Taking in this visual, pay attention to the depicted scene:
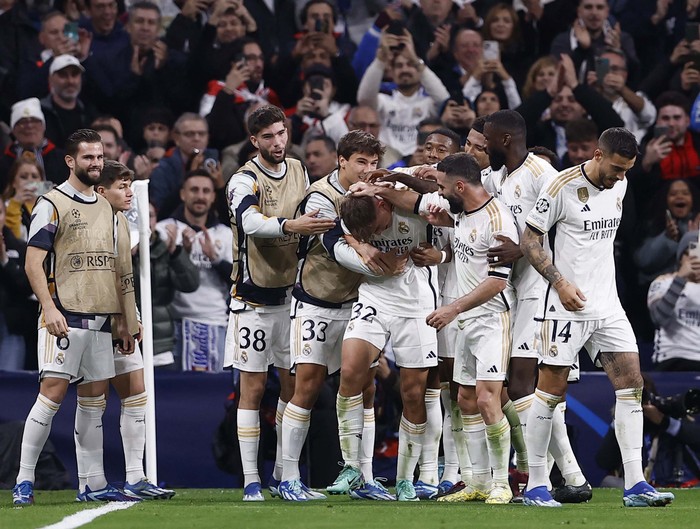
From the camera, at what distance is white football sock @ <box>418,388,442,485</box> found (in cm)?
962

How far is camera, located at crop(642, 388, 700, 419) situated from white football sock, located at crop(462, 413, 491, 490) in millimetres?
2510

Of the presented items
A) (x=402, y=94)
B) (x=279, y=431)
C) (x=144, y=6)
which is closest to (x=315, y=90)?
(x=402, y=94)

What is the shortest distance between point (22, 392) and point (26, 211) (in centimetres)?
232

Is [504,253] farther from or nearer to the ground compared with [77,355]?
farther from the ground

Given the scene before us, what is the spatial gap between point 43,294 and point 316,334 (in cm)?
191

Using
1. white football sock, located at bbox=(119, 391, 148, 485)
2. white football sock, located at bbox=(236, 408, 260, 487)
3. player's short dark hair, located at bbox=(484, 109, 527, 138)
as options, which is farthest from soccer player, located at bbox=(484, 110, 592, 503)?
white football sock, located at bbox=(119, 391, 148, 485)

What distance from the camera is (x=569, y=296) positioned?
26.6ft

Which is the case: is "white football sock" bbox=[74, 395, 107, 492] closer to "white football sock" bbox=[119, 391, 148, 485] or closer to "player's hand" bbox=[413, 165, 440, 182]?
"white football sock" bbox=[119, 391, 148, 485]

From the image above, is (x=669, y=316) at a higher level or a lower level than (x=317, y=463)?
higher

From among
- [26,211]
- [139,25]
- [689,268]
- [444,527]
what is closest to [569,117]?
[689,268]

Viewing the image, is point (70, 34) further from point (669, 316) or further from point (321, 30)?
point (669, 316)

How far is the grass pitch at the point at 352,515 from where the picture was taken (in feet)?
23.8

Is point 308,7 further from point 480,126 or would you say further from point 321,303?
point 321,303

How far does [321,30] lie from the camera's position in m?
15.0
